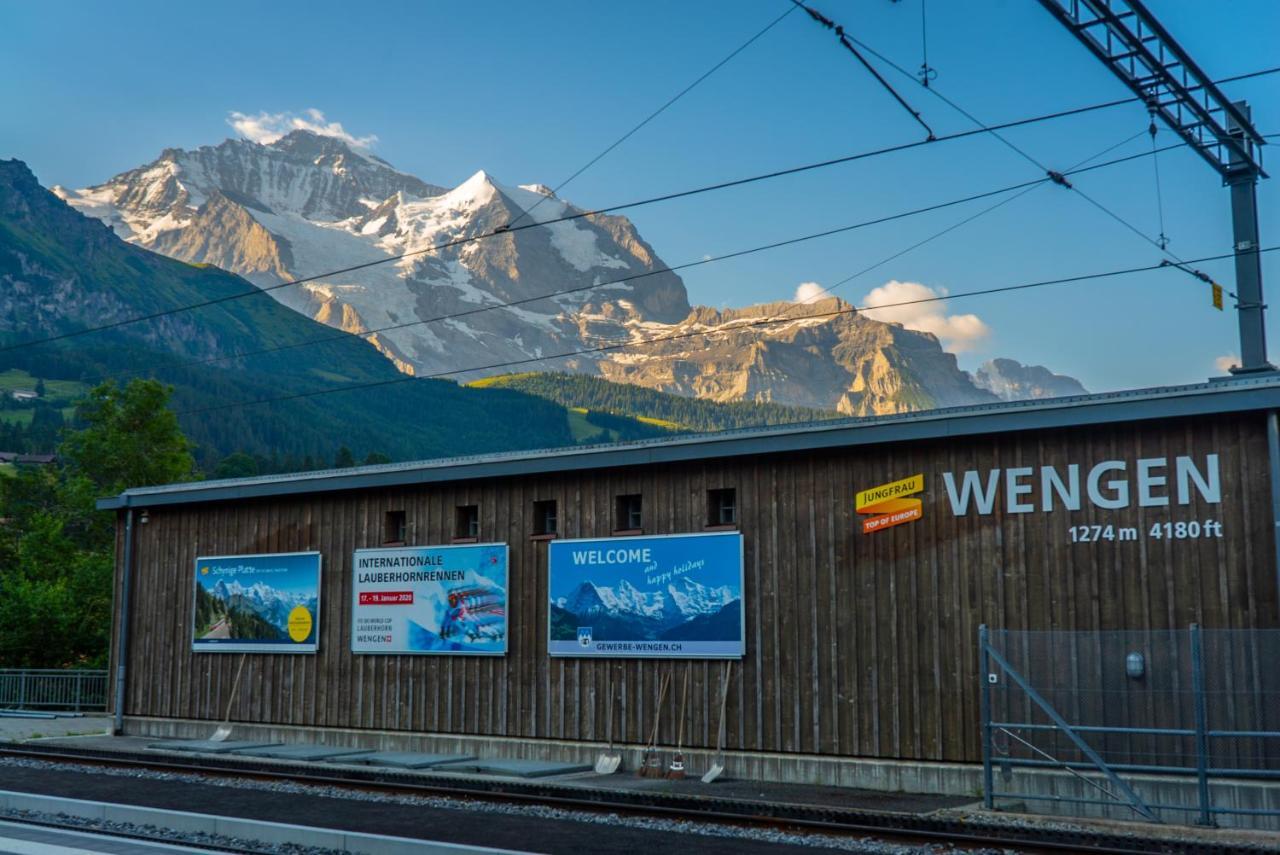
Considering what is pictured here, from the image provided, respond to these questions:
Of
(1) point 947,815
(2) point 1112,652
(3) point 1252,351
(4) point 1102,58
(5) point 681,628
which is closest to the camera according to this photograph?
(1) point 947,815

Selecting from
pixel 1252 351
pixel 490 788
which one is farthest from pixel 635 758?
pixel 1252 351

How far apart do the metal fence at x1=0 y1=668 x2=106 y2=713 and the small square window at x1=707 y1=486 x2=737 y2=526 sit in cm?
1947

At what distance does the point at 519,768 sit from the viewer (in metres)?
19.1

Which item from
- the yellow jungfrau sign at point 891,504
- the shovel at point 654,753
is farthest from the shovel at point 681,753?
the yellow jungfrau sign at point 891,504

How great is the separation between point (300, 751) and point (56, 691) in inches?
548

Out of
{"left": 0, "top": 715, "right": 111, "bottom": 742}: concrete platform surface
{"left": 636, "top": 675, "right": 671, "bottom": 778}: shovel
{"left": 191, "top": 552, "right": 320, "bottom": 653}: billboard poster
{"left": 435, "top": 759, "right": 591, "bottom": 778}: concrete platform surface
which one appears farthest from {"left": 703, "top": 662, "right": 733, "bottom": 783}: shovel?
{"left": 0, "top": 715, "right": 111, "bottom": 742}: concrete platform surface

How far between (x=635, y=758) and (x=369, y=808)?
529cm

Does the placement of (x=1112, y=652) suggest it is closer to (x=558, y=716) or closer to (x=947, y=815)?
(x=947, y=815)

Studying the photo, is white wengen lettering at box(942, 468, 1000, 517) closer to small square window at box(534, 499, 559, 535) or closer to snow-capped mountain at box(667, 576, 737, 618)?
snow-capped mountain at box(667, 576, 737, 618)

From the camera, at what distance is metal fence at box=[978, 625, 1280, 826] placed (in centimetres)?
1420

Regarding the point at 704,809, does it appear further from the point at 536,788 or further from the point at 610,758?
the point at 610,758

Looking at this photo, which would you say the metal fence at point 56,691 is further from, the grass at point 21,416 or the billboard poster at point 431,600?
the grass at point 21,416

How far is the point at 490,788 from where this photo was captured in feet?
56.1

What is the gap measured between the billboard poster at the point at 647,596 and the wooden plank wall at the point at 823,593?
255mm
